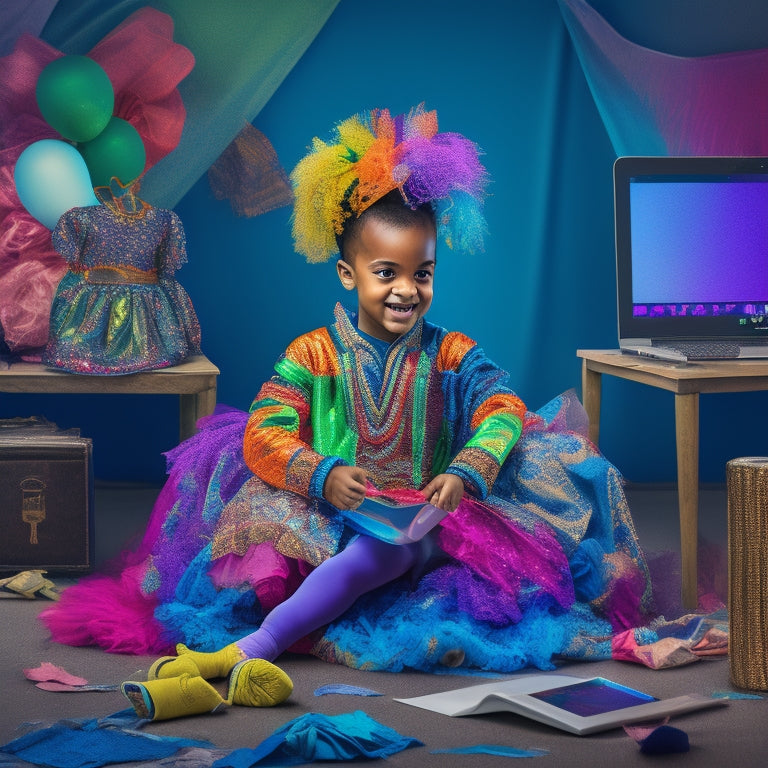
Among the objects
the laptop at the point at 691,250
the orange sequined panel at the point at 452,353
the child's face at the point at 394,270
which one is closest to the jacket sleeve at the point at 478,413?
the orange sequined panel at the point at 452,353

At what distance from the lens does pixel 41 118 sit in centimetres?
308

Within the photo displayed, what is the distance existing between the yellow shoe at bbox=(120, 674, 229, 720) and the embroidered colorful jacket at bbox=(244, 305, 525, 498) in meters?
0.59

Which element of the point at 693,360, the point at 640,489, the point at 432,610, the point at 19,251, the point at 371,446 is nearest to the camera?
the point at 432,610

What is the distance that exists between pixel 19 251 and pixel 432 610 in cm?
153

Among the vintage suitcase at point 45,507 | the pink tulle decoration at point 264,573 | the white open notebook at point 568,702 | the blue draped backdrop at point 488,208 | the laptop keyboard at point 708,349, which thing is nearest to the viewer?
the white open notebook at point 568,702

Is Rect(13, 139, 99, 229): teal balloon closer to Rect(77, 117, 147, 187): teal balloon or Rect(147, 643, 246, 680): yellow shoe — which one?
Rect(77, 117, 147, 187): teal balloon

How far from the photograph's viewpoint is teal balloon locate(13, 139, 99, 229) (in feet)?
9.45

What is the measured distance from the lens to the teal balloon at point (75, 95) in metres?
2.86

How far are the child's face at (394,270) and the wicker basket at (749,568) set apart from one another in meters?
0.71

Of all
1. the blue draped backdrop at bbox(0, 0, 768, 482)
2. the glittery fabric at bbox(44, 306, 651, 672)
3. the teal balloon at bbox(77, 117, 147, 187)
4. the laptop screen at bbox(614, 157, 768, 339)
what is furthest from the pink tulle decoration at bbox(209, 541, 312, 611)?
the blue draped backdrop at bbox(0, 0, 768, 482)

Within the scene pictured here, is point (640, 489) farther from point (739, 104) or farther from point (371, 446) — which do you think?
point (371, 446)

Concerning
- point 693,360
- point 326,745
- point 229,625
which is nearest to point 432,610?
point 229,625

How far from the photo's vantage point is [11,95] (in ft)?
9.95

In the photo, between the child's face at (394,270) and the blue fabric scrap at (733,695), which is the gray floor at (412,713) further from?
the child's face at (394,270)
